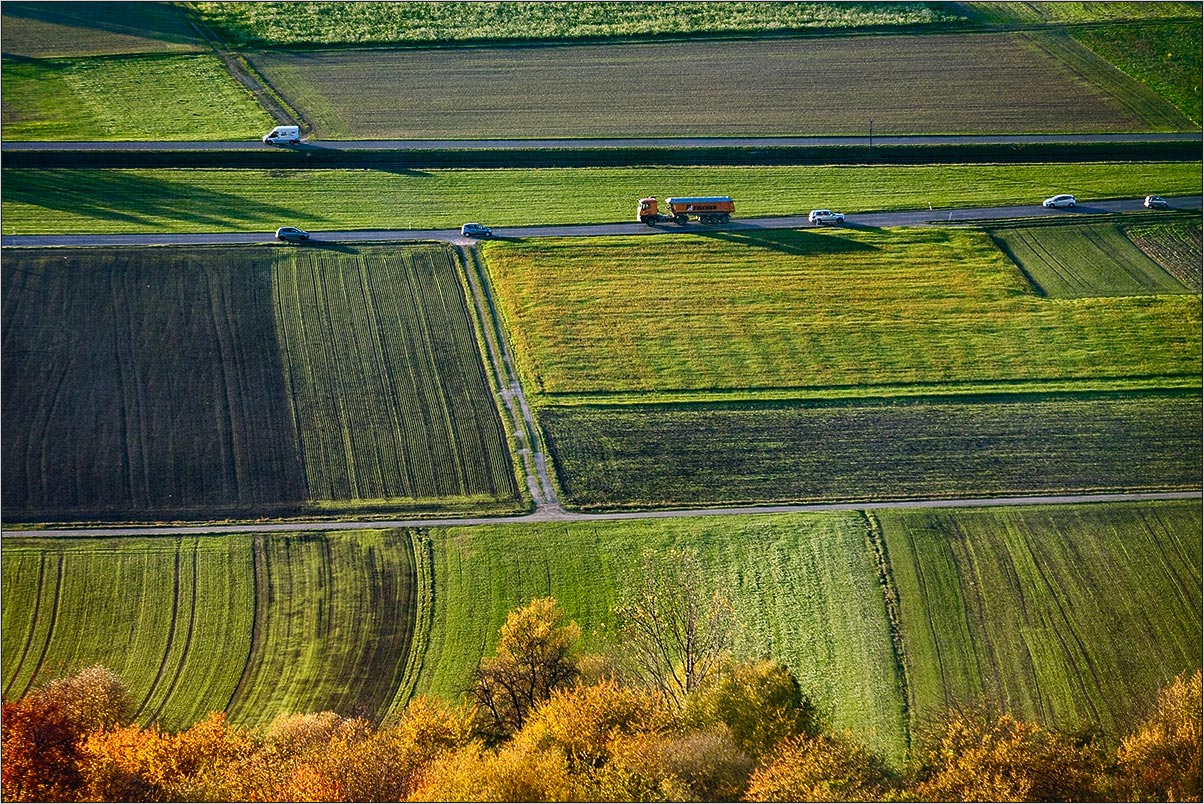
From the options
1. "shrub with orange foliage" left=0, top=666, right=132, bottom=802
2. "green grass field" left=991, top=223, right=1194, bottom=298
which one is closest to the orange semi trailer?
"green grass field" left=991, top=223, right=1194, bottom=298

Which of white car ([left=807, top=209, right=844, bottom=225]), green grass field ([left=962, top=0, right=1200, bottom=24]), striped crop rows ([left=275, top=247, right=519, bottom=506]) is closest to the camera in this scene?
striped crop rows ([left=275, top=247, right=519, bottom=506])

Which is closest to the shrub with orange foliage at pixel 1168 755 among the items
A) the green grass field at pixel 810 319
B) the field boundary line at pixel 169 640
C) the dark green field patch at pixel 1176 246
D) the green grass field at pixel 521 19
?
the green grass field at pixel 810 319

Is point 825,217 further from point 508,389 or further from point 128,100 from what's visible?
point 128,100

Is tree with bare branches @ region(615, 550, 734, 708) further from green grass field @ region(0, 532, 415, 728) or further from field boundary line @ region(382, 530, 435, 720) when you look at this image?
green grass field @ region(0, 532, 415, 728)

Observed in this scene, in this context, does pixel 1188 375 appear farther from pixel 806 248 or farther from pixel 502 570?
pixel 502 570

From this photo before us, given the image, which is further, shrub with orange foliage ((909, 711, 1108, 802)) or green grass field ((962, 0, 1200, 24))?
green grass field ((962, 0, 1200, 24))

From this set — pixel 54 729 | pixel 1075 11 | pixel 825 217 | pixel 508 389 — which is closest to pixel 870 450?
pixel 508 389
